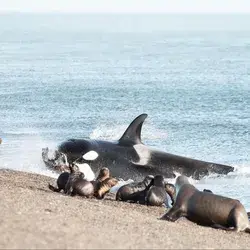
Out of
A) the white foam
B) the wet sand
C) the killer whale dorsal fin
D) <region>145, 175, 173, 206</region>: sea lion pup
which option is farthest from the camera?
the killer whale dorsal fin

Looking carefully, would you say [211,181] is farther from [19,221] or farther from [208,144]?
[19,221]

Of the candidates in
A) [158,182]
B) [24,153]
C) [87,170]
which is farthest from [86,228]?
[24,153]

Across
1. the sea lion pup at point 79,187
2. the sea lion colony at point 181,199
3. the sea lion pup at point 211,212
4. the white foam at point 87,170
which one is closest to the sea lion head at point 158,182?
the sea lion colony at point 181,199

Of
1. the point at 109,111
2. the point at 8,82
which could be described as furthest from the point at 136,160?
the point at 8,82

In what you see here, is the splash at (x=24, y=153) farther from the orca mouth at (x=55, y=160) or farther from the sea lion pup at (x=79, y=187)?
the sea lion pup at (x=79, y=187)

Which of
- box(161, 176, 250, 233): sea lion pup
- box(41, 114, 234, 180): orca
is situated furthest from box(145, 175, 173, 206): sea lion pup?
box(41, 114, 234, 180): orca

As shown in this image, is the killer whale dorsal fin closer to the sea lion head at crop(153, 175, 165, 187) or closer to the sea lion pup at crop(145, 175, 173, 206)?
the sea lion head at crop(153, 175, 165, 187)

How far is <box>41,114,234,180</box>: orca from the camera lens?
69.2ft

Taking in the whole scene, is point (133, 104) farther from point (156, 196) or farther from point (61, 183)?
point (156, 196)

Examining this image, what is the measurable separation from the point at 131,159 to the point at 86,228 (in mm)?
9937

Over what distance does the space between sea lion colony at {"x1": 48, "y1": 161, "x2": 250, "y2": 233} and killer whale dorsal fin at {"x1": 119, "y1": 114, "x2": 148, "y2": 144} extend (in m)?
4.67

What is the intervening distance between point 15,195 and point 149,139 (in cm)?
1621

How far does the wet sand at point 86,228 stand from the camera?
420 inches

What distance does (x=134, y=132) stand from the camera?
849 inches
